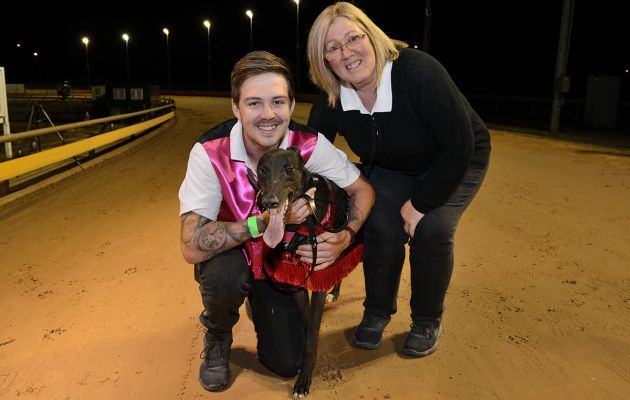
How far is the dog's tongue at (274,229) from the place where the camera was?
2209 millimetres

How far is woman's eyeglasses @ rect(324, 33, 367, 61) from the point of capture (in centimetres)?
277

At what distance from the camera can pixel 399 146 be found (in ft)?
9.74

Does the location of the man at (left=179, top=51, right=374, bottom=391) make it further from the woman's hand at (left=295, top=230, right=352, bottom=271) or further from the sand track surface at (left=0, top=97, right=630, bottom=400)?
the sand track surface at (left=0, top=97, right=630, bottom=400)

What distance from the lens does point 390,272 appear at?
3.13m

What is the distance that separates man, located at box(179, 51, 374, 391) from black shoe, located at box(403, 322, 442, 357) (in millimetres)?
564

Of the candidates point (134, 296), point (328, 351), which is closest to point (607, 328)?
point (328, 351)

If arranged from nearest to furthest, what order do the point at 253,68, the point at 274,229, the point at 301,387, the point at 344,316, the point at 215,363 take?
1. the point at 274,229
2. the point at 253,68
3. the point at 301,387
4. the point at 215,363
5. the point at 344,316

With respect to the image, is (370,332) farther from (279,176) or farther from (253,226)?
(279,176)

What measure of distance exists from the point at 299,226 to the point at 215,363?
77 cm

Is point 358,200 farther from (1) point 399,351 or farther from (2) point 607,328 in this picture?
(2) point 607,328

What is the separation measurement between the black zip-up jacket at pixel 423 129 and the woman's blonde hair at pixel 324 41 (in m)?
0.09

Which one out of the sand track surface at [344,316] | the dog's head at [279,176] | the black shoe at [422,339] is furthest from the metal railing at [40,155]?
the black shoe at [422,339]

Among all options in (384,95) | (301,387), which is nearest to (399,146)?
(384,95)

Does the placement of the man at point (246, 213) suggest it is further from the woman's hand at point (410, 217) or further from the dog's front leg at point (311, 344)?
the woman's hand at point (410, 217)
